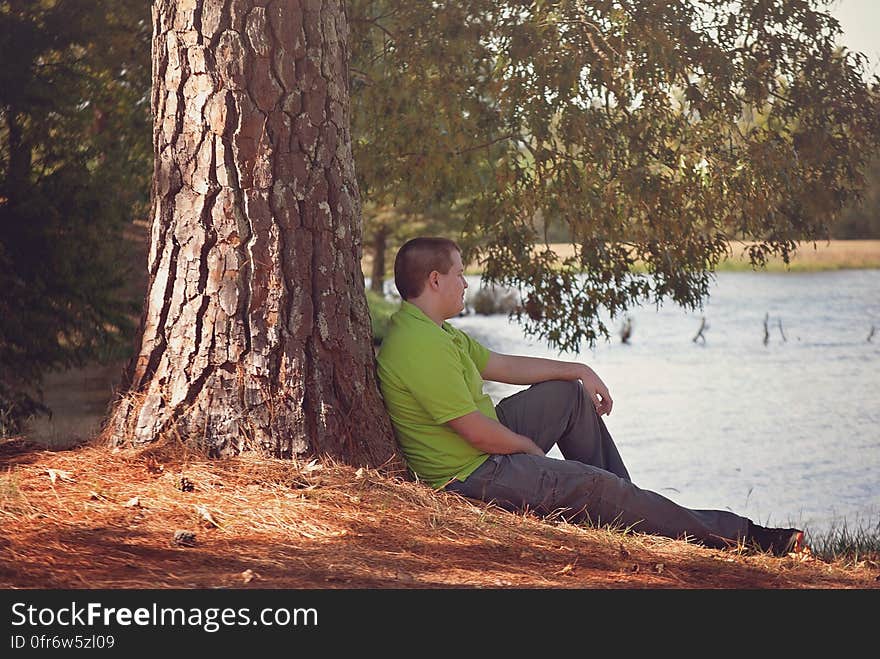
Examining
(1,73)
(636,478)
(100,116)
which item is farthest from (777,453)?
(1,73)

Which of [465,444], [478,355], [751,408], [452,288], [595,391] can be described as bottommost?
[751,408]

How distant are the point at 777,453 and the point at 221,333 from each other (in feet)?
35.6

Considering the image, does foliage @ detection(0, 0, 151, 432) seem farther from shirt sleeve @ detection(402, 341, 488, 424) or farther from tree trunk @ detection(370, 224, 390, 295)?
tree trunk @ detection(370, 224, 390, 295)

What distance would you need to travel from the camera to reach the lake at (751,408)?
11.9 metres

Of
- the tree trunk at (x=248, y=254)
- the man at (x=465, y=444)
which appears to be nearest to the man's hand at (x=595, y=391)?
the man at (x=465, y=444)

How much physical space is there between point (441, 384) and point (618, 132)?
517 centimetres

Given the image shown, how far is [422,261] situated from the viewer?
5145 mm

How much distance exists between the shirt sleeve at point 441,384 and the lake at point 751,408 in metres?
5.89

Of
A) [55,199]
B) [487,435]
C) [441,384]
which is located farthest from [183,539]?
[55,199]

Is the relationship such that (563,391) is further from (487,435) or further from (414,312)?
(414,312)

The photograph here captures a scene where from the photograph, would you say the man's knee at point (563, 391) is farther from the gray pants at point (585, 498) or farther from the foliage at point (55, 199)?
the foliage at point (55, 199)

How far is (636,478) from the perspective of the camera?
487 inches

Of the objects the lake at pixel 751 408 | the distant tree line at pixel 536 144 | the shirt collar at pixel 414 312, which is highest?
the distant tree line at pixel 536 144
